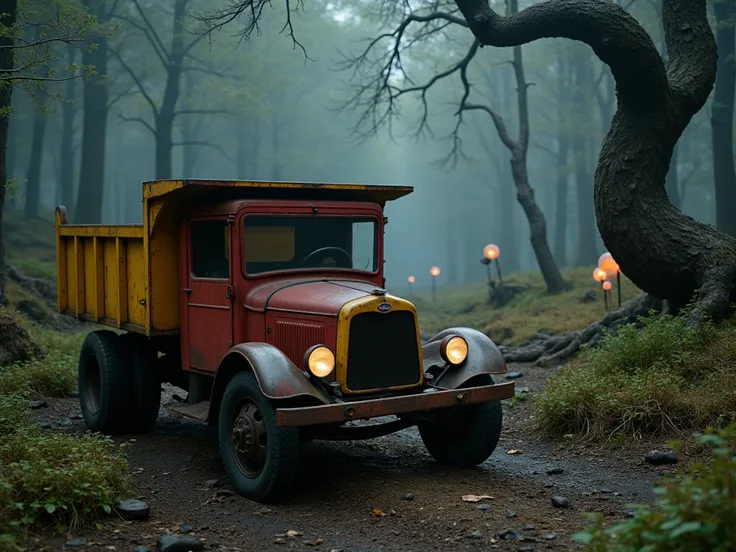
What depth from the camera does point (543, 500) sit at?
594 cm

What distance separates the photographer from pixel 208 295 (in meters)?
7.23

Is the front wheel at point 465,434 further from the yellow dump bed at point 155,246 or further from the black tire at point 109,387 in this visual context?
the black tire at point 109,387

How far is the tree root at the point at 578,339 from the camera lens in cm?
Result: 1143

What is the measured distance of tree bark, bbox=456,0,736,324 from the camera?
933 cm

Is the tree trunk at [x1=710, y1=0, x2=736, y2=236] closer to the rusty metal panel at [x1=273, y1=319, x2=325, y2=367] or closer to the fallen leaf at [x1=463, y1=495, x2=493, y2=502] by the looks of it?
the fallen leaf at [x1=463, y1=495, x2=493, y2=502]

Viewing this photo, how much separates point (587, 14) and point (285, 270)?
203 inches

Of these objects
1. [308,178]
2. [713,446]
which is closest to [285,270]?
[713,446]

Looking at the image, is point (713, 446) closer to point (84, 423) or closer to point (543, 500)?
point (543, 500)

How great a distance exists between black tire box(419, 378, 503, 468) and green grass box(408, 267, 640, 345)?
7554mm

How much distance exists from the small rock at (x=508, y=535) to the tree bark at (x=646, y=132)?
518cm

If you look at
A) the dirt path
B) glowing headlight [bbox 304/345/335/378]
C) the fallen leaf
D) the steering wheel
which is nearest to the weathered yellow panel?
the dirt path

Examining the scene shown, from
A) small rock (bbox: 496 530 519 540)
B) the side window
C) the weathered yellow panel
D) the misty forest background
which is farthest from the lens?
the misty forest background

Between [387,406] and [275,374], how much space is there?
890 mm

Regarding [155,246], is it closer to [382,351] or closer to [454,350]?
[382,351]
